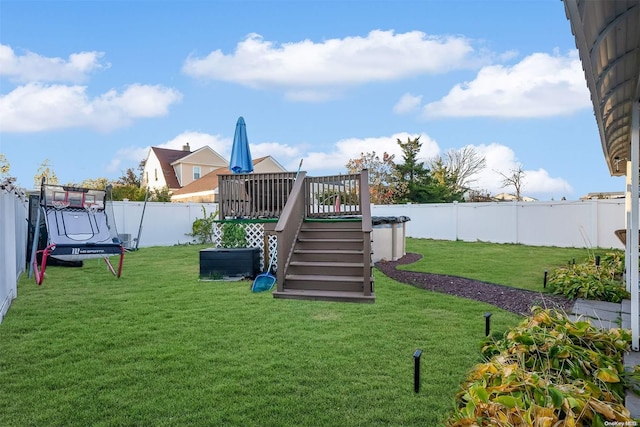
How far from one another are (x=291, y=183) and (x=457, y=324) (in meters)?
4.86

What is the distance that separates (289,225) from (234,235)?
5.96 feet

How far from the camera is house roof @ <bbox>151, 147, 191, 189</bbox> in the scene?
25489 mm

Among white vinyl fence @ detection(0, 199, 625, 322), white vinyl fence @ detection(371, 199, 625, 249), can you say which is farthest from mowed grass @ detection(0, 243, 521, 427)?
white vinyl fence @ detection(371, 199, 625, 249)

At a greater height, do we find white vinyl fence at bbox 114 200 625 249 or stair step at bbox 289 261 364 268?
white vinyl fence at bbox 114 200 625 249

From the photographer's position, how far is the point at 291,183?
329 inches

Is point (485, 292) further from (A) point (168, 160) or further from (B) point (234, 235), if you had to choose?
(A) point (168, 160)

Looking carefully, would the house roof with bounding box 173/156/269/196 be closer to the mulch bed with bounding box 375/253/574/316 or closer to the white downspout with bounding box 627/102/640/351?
the mulch bed with bounding box 375/253/574/316

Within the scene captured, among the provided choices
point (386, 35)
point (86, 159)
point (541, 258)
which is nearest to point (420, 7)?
point (386, 35)

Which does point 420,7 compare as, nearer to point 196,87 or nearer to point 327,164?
point 196,87

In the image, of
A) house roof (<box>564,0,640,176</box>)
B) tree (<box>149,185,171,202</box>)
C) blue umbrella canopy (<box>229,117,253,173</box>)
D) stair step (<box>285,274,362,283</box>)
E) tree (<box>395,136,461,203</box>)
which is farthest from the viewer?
tree (<box>395,136,461,203</box>)

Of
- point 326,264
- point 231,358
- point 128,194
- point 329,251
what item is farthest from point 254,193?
point 128,194

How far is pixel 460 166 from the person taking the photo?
89.8 ft

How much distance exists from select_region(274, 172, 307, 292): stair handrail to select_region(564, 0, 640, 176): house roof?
4.21 m

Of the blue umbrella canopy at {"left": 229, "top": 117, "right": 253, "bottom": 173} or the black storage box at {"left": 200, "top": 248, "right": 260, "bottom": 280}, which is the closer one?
the black storage box at {"left": 200, "top": 248, "right": 260, "bottom": 280}
